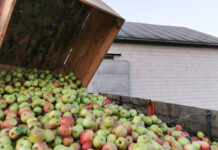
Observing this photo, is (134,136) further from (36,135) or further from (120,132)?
(36,135)

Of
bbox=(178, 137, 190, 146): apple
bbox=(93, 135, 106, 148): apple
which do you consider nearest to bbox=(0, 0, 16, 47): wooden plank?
bbox=(93, 135, 106, 148): apple

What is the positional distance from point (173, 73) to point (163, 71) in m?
0.63

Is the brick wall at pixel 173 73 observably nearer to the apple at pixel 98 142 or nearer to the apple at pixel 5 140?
the apple at pixel 98 142

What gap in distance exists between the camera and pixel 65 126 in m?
1.62

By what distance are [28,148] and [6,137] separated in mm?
253

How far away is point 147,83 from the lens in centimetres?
870

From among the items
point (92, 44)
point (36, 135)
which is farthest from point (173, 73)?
point (36, 135)

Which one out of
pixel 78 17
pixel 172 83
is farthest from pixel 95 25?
pixel 172 83

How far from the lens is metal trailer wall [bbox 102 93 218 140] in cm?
278

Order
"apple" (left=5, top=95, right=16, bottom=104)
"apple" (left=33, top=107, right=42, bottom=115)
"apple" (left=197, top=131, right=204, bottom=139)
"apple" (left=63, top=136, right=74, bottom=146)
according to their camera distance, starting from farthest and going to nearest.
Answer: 1. "apple" (left=197, top=131, right=204, bottom=139)
2. "apple" (left=5, top=95, right=16, bottom=104)
3. "apple" (left=33, top=107, right=42, bottom=115)
4. "apple" (left=63, top=136, right=74, bottom=146)

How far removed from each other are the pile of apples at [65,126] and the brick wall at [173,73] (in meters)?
5.90

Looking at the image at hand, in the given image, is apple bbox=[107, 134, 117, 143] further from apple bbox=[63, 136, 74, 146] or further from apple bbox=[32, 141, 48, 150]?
apple bbox=[32, 141, 48, 150]

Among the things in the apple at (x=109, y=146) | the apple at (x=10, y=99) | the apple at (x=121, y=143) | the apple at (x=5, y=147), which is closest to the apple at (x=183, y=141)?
the apple at (x=121, y=143)

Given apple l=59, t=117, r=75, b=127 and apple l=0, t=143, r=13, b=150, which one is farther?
apple l=59, t=117, r=75, b=127
